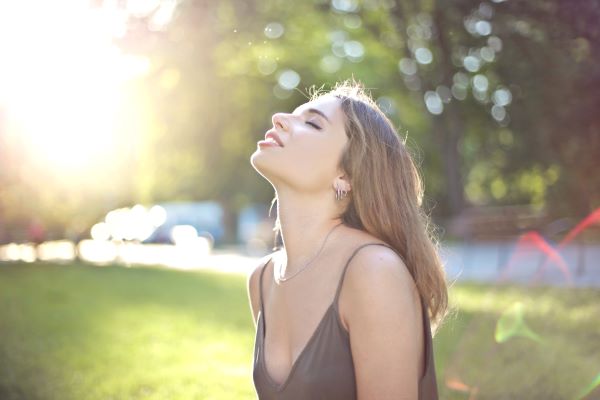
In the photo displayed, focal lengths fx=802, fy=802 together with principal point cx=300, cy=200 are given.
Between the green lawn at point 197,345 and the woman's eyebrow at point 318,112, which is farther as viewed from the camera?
the green lawn at point 197,345

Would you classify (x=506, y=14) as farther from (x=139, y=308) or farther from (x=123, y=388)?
(x=139, y=308)

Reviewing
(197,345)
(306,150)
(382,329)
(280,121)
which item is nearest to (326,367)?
(382,329)

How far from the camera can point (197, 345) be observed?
7.76 metres

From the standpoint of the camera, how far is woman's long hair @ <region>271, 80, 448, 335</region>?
266 centimetres

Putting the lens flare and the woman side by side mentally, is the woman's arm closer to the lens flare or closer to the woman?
the woman

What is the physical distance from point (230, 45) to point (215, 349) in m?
14.2

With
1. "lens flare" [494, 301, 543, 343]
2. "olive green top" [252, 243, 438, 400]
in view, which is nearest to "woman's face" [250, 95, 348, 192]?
"olive green top" [252, 243, 438, 400]

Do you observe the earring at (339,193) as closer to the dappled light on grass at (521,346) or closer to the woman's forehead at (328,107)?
the woman's forehead at (328,107)

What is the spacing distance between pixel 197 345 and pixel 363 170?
5.45 metres

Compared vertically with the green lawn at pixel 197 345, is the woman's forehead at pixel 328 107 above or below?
above

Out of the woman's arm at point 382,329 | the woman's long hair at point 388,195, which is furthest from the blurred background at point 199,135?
the woman's arm at point 382,329

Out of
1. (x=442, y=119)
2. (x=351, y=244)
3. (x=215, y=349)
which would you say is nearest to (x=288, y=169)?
(x=351, y=244)

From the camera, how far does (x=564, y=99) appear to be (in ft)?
29.5

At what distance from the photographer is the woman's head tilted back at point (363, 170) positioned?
105 inches
